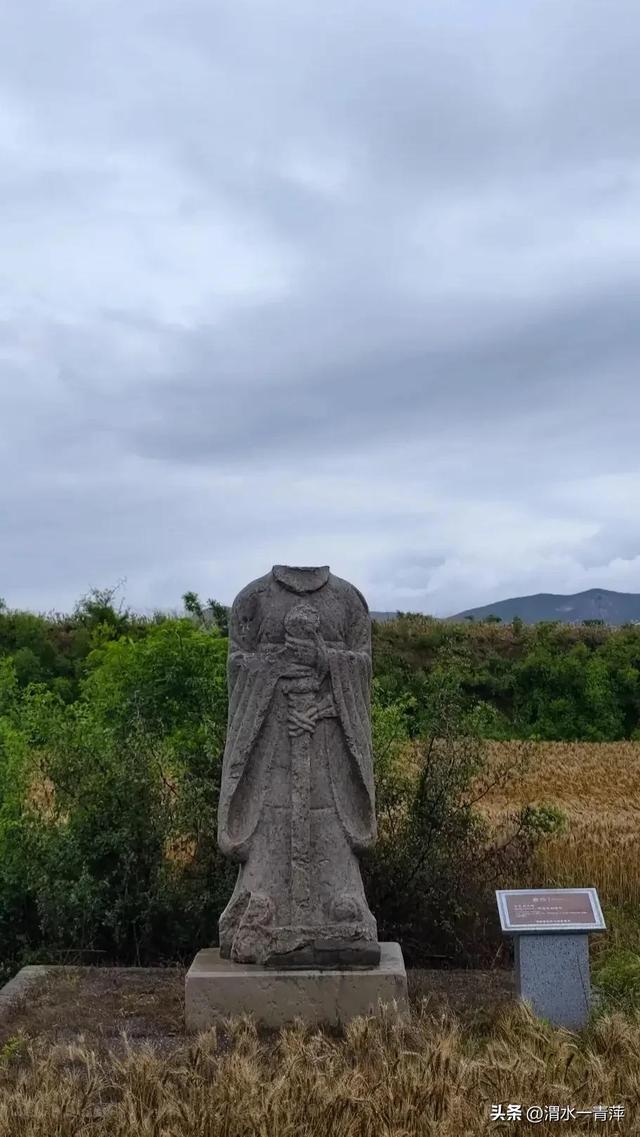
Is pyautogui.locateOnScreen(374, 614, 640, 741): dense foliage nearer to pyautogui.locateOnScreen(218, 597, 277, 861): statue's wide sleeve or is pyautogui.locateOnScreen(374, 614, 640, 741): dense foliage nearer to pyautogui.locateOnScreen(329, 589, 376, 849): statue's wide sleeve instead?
pyautogui.locateOnScreen(329, 589, 376, 849): statue's wide sleeve

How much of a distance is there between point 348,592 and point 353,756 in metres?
1.21

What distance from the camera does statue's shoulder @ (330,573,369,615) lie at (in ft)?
28.5

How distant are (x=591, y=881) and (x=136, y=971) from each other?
487 cm

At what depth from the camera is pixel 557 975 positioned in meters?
7.88

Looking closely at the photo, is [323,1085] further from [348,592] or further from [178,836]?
[178,836]

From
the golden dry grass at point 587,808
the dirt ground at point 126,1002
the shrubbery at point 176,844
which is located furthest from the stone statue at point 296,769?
the golden dry grass at point 587,808

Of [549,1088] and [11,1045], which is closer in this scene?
[549,1088]

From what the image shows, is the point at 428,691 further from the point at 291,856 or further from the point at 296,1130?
the point at 296,1130

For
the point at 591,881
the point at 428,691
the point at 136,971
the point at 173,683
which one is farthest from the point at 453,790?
the point at 173,683

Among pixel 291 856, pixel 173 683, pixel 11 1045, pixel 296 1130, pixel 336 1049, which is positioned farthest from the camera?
pixel 173 683

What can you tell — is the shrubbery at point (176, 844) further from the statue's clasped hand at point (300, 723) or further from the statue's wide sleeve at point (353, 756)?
the statue's clasped hand at point (300, 723)

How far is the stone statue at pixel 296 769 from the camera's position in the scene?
812 centimetres

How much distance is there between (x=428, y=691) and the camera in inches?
456

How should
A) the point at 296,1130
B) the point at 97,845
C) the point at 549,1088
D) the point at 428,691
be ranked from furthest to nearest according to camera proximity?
the point at 428,691 < the point at 97,845 < the point at 549,1088 < the point at 296,1130
